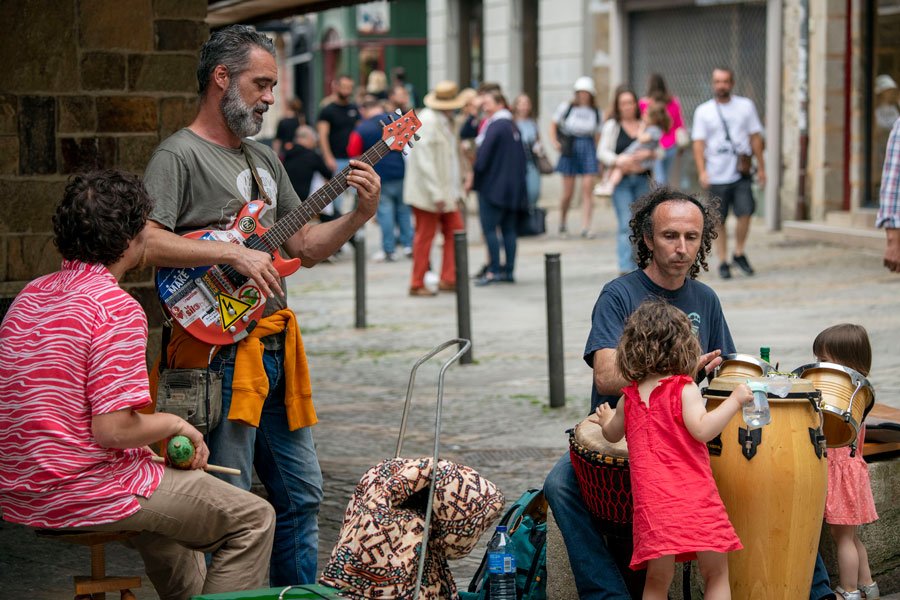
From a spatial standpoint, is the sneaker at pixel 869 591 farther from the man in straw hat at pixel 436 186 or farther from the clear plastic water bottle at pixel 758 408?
the man in straw hat at pixel 436 186

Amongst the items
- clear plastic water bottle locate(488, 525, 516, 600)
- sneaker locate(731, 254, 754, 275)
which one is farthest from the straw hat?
clear plastic water bottle locate(488, 525, 516, 600)

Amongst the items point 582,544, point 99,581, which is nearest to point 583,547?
point 582,544

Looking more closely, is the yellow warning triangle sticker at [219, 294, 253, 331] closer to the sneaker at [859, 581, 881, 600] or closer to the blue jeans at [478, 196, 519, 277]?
the sneaker at [859, 581, 881, 600]

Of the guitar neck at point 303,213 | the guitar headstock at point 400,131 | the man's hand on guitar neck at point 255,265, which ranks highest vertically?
the guitar headstock at point 400,131

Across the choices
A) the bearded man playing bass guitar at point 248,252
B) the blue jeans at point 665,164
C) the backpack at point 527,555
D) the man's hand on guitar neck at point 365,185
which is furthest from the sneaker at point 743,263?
the man's hand on guitar neck at point 365,185

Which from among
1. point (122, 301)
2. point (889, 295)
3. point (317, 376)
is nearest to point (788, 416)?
point (122, 301)

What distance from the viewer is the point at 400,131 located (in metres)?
5.02

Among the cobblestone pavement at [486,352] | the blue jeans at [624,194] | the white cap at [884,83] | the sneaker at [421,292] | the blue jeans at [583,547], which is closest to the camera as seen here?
the blue jeans at [583,547]

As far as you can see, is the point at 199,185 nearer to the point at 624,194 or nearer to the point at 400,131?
the point at 400,131

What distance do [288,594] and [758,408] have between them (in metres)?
1.45

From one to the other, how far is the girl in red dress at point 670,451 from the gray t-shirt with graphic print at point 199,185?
121 cm

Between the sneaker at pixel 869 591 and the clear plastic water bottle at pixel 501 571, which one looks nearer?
the clear plastic water bottle at pixel 501 571

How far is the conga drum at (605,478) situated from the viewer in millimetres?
4480

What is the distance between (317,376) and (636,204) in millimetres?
5184
